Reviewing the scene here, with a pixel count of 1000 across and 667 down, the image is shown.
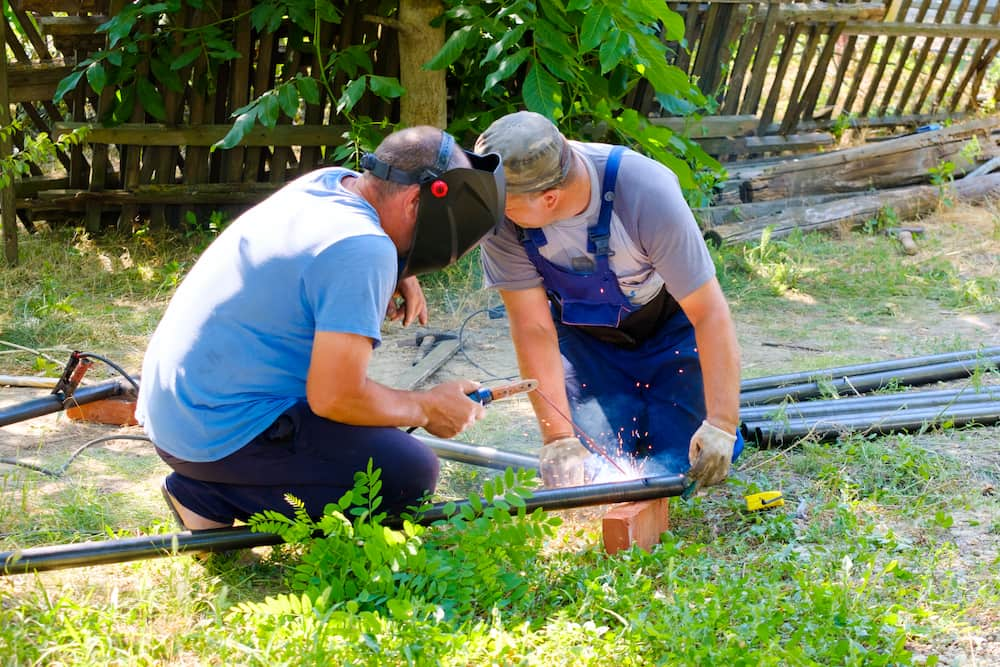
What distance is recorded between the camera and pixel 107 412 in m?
4.34

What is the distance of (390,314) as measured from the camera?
11.0 ft

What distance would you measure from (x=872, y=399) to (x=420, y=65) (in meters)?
3.46

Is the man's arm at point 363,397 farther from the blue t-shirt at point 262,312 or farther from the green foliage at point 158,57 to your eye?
the green foliage at point 158,57

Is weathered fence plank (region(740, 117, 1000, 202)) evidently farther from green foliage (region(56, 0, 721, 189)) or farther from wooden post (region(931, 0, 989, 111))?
wooden post (region(931, 0, 989, 111))

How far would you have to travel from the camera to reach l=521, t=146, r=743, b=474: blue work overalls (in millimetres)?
3670

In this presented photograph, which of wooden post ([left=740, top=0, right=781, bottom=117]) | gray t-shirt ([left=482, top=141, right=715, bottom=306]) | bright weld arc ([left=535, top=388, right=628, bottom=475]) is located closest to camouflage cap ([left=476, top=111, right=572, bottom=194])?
gray t-shirt ([left=482, top=141, right=715, bottom=306])

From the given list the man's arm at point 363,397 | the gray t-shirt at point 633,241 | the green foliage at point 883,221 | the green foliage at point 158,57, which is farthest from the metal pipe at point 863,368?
the green foliage at point 158,57

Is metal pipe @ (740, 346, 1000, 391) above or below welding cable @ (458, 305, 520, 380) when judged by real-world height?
above

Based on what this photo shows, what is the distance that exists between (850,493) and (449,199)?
5.82 ft

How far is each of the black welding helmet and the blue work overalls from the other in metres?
0.70

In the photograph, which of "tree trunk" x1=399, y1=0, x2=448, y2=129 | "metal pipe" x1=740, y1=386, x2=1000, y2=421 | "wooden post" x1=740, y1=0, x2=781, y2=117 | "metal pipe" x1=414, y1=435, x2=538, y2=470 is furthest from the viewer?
"wooden post" x1=740, y1=0, x2=781, y2=117

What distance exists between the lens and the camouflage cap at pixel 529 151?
3.07m

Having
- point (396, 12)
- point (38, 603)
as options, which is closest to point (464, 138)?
point (396, 12)

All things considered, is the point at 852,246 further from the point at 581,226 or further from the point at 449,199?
the point at 449,199
